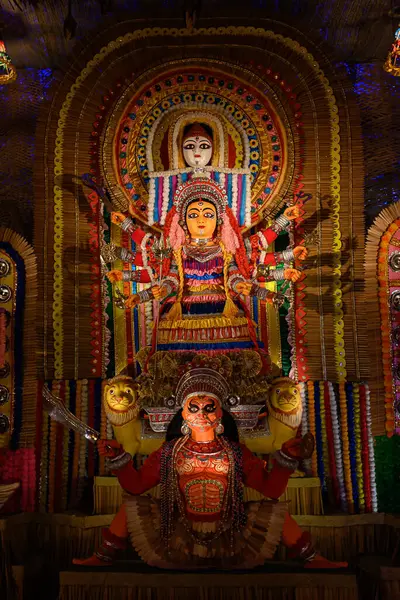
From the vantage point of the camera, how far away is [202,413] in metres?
3.83

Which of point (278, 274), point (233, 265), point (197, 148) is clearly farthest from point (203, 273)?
point (197, 148)

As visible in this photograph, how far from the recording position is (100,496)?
4.34 meters

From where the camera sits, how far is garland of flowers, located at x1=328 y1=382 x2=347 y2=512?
437 cm

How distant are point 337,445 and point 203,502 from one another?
107 cm

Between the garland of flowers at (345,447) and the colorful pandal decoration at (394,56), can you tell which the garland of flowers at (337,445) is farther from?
the colorful pandal decoration at (394,56)

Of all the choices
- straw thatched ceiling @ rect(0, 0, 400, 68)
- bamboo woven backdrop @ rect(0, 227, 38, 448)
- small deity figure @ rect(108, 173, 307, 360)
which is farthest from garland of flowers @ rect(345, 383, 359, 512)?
straw thatched ceiling @ rect(0, 0, 400, 68)

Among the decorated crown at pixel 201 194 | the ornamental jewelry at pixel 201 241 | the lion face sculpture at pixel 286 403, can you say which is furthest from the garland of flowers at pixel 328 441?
the decorated crown at pixel 201 194

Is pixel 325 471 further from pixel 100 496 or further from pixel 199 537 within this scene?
pixel 100 496

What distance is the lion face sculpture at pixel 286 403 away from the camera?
4297mm

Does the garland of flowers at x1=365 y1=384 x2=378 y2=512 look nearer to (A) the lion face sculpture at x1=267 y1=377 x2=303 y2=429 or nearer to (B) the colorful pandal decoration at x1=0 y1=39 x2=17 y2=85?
(A) the lion face sculpture at x1=267 y1=377 x2=303 y2=429

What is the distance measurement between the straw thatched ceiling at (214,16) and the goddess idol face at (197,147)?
2.35 feet

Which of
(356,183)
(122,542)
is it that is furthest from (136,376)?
(356,183)

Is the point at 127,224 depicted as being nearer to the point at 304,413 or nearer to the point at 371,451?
the point at 304,413

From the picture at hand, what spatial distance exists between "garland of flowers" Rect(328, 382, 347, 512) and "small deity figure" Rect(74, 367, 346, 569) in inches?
26.6
